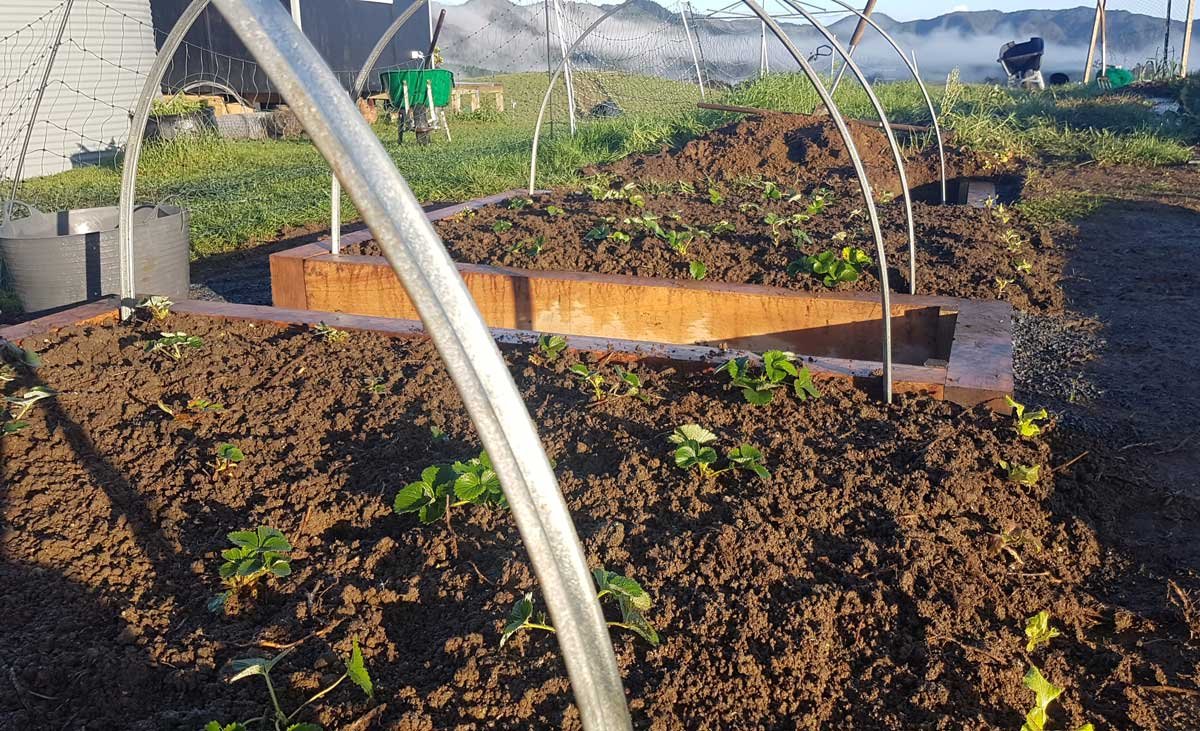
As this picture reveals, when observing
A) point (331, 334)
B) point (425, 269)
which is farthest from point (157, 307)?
point (425, 269)

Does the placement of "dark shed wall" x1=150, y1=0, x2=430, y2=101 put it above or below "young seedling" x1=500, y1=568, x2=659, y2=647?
above

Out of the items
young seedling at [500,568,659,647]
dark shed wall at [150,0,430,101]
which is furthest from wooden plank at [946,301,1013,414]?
dark shed wall at [150,0,430,101]

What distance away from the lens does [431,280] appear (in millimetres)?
870

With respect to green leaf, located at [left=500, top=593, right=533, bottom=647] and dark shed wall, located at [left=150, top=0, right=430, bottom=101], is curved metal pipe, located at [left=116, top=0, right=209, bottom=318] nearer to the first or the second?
green leaf, located at [left=500, top=593, right=533, bottom=647]

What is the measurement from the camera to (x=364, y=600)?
72.4 inches

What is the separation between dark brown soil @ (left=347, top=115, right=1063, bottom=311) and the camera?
13.4 ft

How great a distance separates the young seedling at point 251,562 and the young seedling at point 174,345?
140cm

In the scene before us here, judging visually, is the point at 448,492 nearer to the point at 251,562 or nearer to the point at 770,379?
the point at 251,562

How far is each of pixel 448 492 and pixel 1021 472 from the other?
1449 mm

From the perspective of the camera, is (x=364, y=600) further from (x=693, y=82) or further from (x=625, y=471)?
(x=693, y=82)

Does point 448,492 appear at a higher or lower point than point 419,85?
lower

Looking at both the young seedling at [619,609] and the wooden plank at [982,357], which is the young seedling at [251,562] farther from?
the wooden plank at [982,357]

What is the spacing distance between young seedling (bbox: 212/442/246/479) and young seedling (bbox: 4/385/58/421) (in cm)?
70

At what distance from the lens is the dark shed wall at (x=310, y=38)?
13.3m
